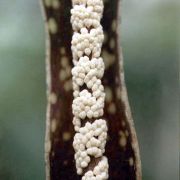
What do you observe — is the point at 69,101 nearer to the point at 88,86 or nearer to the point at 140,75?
the point at 88,86

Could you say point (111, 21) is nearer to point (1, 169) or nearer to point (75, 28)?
point (75, 28)

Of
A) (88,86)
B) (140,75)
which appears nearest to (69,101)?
(88,86)
